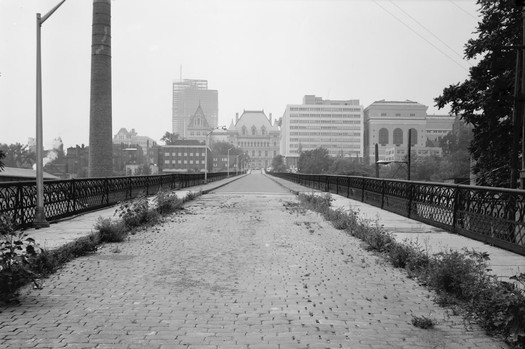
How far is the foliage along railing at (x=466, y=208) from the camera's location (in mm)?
9164

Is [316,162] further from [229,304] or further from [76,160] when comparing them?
[229,304]

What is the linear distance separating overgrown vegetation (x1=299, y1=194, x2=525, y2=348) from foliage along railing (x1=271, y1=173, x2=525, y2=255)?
2196 mm

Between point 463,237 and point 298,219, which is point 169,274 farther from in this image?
point 298,219

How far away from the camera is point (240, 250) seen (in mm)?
9766

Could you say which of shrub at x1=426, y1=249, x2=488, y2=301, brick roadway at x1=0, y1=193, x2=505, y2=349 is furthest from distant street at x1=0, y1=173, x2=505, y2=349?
shrub at x1=426, y1=249, x2=488, y2=301

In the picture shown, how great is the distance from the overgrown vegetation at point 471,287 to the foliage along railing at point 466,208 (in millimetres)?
2196

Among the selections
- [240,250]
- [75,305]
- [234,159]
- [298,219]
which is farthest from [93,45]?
[234,159]

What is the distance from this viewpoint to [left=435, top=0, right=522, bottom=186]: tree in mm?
23203

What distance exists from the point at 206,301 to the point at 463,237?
25.9ft

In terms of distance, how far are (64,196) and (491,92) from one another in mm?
21305

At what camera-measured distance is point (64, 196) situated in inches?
598

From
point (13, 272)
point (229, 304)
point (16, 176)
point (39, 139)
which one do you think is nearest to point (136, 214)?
point (39, 139)

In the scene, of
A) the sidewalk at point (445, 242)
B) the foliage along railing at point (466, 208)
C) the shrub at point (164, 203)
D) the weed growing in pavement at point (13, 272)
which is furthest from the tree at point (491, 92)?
the weed growing in pavement at point (13, 272)

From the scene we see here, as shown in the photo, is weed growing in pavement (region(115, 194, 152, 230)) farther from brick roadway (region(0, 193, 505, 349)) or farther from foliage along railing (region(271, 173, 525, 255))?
foliage along railing (region(271, 173, 525, 255))
